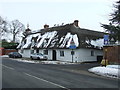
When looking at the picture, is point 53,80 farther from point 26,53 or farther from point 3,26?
point 3,26

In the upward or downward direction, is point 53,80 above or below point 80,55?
below

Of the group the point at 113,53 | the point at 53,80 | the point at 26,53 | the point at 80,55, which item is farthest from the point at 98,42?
the point at 53,80

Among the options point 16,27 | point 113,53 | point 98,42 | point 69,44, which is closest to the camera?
point 113,53

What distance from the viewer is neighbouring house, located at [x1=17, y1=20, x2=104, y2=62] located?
Result: 39.7 meters

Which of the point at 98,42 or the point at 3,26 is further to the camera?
the point at 3,26

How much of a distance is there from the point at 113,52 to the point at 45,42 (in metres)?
20.6

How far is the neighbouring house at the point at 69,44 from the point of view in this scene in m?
39.7

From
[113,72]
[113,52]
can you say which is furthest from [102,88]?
[113,52]

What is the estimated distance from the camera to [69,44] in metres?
40.6

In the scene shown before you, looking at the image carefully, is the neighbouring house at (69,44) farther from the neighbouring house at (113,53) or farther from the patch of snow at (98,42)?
the neighbouring house at (113,53)

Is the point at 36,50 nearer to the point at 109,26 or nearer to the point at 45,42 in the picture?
the point at 45,42

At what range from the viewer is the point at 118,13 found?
2572 cm

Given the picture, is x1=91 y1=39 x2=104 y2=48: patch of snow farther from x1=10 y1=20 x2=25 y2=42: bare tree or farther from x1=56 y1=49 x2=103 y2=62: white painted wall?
x1=10 y1=20 x2=25 y2=42: bare tree

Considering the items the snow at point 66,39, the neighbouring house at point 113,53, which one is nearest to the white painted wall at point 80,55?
the snow at point 66,39
